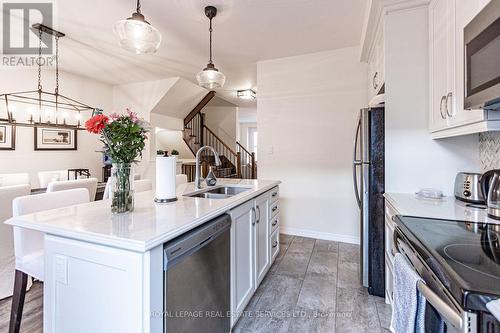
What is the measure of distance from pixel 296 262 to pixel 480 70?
235 cm

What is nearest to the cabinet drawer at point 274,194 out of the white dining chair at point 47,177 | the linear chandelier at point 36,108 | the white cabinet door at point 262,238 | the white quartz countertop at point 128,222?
the white cabinet door at point 262,238

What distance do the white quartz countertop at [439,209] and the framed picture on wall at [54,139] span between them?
4.96m

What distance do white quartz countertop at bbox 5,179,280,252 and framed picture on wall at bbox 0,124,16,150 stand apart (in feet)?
12.1

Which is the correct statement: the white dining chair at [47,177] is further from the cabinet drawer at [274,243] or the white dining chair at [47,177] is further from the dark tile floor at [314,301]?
the dark tile floor at [314,301]

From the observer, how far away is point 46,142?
4.41 metres

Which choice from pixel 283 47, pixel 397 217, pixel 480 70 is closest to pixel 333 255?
pixel 397 217

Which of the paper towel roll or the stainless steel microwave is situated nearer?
the stainless steel microwave

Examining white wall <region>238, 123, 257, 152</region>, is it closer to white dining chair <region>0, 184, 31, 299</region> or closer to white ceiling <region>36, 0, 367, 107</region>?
white ceiling <region>36, 0, 367, 107</region>

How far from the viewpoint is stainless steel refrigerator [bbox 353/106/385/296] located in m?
2.12

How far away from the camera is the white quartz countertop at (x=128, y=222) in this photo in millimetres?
978

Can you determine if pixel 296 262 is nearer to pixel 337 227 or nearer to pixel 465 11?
pixel 337 227

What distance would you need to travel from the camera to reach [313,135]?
145 inches

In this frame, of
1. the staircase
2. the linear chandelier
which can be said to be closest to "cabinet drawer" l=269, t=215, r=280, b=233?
the linear chandelier

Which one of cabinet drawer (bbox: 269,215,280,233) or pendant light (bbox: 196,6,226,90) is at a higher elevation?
pendant light (bbox: 196,6,226,90)
